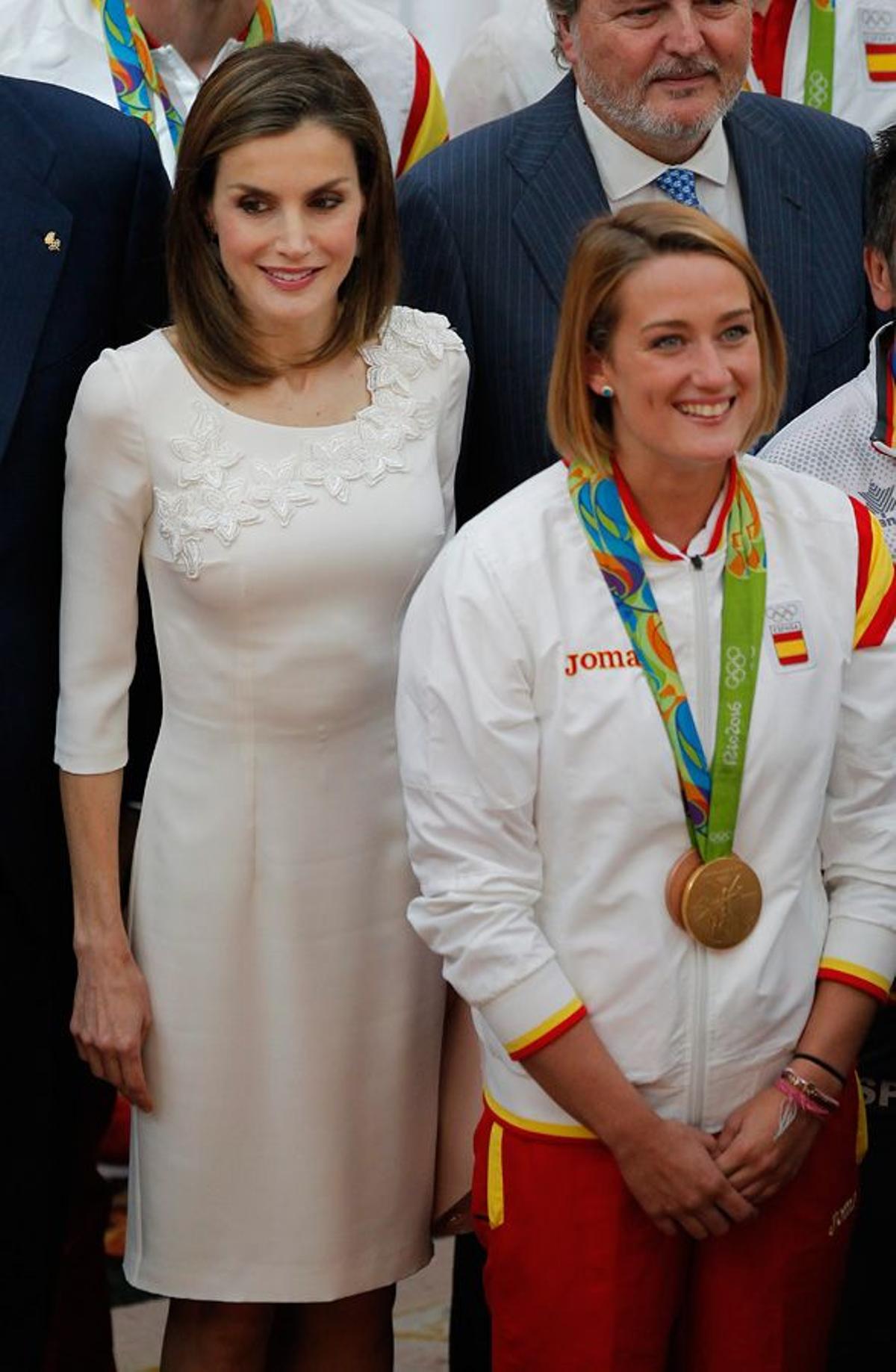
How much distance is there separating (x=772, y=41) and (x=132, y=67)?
120 centimetres

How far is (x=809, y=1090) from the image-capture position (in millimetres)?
2438

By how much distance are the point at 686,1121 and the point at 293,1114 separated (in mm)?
567

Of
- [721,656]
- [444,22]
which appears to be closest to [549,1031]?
[721,656]

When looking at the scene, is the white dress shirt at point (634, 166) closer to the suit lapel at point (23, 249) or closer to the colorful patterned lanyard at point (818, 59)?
the suit lapel at point (23, 249)

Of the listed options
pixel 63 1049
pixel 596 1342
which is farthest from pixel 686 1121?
pixel 63 1049

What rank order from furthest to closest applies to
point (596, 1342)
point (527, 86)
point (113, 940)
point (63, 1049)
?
point (527, 86)
point (63, 1049)
point (113, 940)
point (596, 1342)

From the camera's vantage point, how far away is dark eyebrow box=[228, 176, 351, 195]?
2592 millimetres

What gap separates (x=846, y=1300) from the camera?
Result: 3.11m

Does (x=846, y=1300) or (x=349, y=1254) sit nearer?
(x=349, y=1254)

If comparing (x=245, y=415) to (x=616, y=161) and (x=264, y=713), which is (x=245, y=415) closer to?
(x=264, y=713)

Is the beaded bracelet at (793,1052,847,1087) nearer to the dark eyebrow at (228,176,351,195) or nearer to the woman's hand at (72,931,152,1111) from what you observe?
the woman's hand at (72,931,152,1111)

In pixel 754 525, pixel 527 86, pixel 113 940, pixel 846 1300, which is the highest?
pixel 527 86

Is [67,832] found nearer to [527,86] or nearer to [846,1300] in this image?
[846,1300]

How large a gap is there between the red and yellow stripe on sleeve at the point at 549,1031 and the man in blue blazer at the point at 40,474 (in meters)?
0.77
